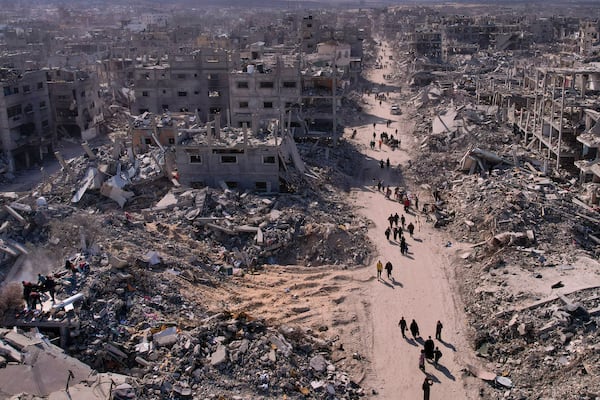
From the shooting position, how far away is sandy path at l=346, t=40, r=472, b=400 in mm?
20562

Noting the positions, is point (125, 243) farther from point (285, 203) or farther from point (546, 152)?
point (546, 152)

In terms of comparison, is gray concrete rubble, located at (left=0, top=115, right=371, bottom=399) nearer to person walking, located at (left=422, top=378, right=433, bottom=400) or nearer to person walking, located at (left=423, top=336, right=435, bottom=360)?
person walking, located at (left=422, top=378, right=433, bottom=400)

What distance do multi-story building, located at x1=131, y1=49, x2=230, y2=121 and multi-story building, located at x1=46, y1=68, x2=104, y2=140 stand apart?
456 cm

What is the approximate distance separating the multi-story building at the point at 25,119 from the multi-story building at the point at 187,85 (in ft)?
23.5

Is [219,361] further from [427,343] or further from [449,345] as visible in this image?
[449,345]


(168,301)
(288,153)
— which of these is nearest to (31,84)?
(288,153)

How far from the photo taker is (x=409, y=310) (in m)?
24.7

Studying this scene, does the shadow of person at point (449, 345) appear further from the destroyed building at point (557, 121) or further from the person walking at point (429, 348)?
the destroyed building at point (557, 121)

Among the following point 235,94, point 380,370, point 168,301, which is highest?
point 235,94

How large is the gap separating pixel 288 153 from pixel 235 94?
1164cm

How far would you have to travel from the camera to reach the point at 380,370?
21.1 m

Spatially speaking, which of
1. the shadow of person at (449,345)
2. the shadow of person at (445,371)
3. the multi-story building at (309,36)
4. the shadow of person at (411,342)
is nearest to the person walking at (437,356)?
the shadow of person at (445,371)

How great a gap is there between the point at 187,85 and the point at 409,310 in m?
34.1

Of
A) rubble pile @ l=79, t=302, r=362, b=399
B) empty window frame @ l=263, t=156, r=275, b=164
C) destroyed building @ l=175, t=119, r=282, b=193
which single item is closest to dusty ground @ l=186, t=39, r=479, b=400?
rubble pile @ l=79, t=302, r=362, b=399
